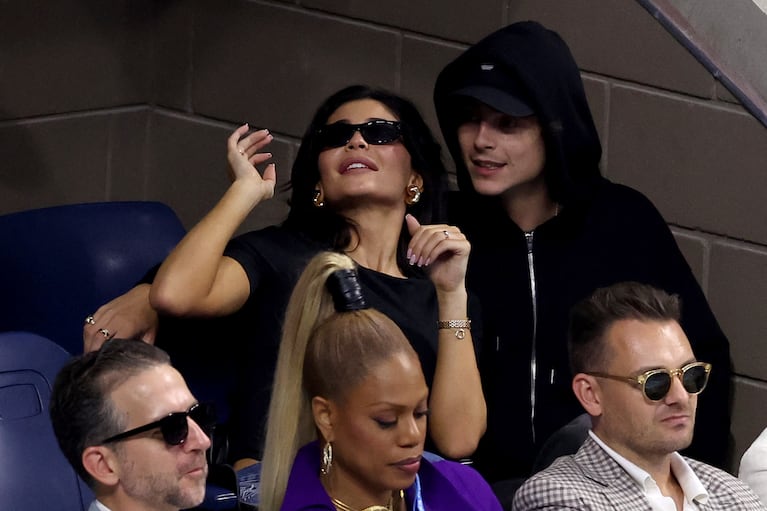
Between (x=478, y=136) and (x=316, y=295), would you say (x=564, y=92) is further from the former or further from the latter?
(x=316, y=295)

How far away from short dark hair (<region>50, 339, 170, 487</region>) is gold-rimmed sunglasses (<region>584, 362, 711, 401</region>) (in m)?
0.81

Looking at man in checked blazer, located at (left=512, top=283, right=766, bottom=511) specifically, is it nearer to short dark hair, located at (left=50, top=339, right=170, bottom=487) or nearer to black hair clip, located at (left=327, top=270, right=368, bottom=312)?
black hair clip, located at (left=327, top=270, right=368, bottom=312)

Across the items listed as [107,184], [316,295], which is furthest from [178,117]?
[316,295]

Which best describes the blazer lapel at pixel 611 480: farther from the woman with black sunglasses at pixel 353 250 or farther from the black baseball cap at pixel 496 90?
the black baseball cap at pixel 496 90

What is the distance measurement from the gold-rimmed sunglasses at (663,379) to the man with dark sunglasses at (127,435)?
74 cm

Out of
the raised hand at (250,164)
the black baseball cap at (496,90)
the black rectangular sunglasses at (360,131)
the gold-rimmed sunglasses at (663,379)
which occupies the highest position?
the black baseball cap at (496,90)

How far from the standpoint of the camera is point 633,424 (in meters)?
2.63

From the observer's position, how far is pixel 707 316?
3506 mm

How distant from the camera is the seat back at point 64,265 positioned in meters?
3.21

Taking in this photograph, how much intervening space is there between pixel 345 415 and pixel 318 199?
0.99 metres

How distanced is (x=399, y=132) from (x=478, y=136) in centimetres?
20

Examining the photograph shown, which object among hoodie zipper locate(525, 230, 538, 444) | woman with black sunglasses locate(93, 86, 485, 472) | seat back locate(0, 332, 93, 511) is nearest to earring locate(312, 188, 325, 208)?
woman with black sunglasses locate(93, 86, 485, 472)

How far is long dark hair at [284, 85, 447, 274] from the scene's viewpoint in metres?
3.29

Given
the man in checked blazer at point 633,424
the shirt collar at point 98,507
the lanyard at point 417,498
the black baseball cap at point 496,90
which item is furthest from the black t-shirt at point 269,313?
the shirt collar at point 98,507
